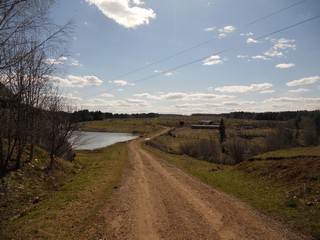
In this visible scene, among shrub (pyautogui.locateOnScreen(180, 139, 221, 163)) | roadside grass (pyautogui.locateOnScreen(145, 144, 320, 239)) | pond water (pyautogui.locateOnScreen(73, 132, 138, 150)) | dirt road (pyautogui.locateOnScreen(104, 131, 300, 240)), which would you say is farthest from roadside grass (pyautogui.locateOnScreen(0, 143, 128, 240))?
shrub (pyautogui.locateOnScreen(180, 139, 221, 163))

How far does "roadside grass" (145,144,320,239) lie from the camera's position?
9570 mm

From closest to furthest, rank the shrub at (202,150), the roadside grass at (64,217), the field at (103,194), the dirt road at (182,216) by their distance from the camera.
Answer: the roadside grass at (64,217), the dirt road at (182,216), the field at (103,194), the shrub at (202,150)

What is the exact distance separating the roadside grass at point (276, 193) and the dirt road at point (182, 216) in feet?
2.00

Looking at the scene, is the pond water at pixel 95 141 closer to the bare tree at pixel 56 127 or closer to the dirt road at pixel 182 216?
the bare tree at pixel 56 127

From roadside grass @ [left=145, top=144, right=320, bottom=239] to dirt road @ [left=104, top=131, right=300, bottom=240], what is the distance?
0.61 metres

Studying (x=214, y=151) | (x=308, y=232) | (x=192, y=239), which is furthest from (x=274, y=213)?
(x=214, y=151)

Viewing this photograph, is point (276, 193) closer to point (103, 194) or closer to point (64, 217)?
point (103, 194)

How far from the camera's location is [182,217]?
977 centimetres

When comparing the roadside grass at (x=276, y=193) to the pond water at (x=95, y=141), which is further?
the pond water at (x=95, y=141)

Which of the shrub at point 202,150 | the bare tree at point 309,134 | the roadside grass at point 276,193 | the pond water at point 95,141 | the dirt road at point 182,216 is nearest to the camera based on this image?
the dirt road at point 182,216

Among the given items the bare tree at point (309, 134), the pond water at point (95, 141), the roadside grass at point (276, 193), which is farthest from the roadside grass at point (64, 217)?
the bare tree at point (309, 134)

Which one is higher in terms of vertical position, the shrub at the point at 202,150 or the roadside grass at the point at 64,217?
the roadside grass at the point at 64,217

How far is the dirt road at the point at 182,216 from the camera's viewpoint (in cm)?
829

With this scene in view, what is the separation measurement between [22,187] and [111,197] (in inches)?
138
